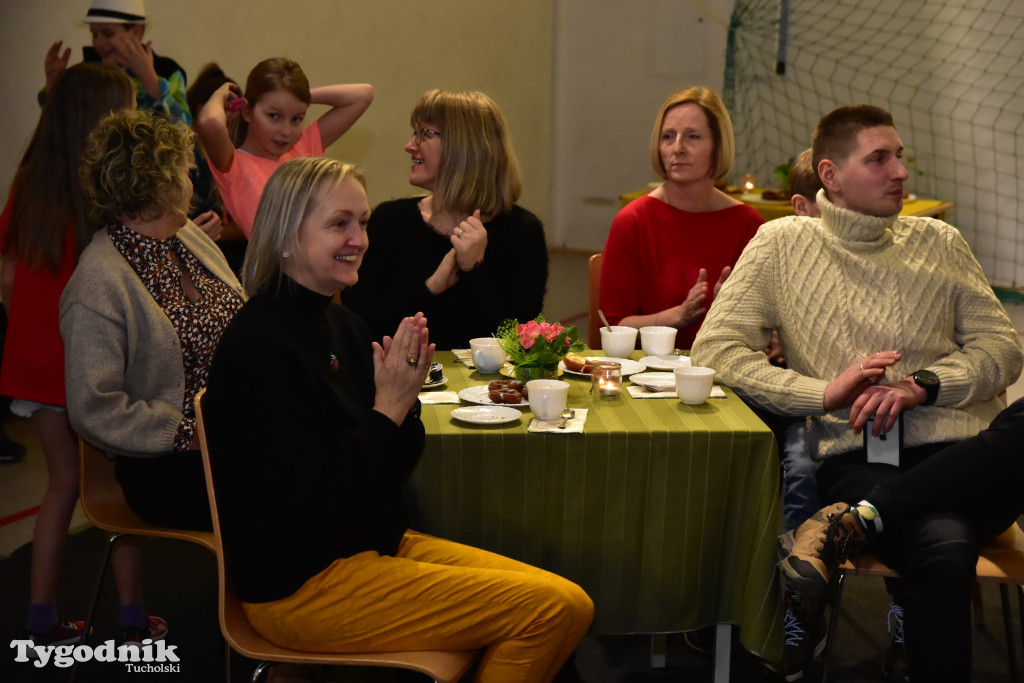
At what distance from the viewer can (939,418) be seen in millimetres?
2404

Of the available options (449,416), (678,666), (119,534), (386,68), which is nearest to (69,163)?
(119,534)

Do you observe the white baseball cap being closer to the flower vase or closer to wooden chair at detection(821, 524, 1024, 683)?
the flower vase

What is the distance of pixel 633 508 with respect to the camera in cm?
208

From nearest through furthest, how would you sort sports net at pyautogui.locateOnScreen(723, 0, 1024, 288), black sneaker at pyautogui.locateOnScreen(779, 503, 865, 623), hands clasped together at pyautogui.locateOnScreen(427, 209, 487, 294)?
black sneaker at pyautogui.locateOnScreen(779, 503, 865, 623), hands clasped together at pyautogui.locateOnScreen(427, 209, 487, 294), sports net at pyautogui.locateOnScreen(723, 0, 1024, 288)

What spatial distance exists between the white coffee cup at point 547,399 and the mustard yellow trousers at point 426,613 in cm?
39

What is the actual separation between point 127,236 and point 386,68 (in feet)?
13.9

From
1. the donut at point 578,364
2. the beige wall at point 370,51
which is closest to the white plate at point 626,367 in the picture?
the donut at point 578,364

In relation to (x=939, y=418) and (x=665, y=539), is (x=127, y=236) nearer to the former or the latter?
(x=665, y=539)

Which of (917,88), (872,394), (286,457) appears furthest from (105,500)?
(917,88)

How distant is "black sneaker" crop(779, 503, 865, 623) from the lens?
6.58 ft

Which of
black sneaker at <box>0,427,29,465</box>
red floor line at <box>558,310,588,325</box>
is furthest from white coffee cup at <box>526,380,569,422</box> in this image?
red floor line at <box>558,310,588,325</box>

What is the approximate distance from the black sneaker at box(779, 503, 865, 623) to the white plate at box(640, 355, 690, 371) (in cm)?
54

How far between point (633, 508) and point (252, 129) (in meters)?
2.10

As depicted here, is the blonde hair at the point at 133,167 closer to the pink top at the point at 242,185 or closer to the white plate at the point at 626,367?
the white plate at the point at 626,367
